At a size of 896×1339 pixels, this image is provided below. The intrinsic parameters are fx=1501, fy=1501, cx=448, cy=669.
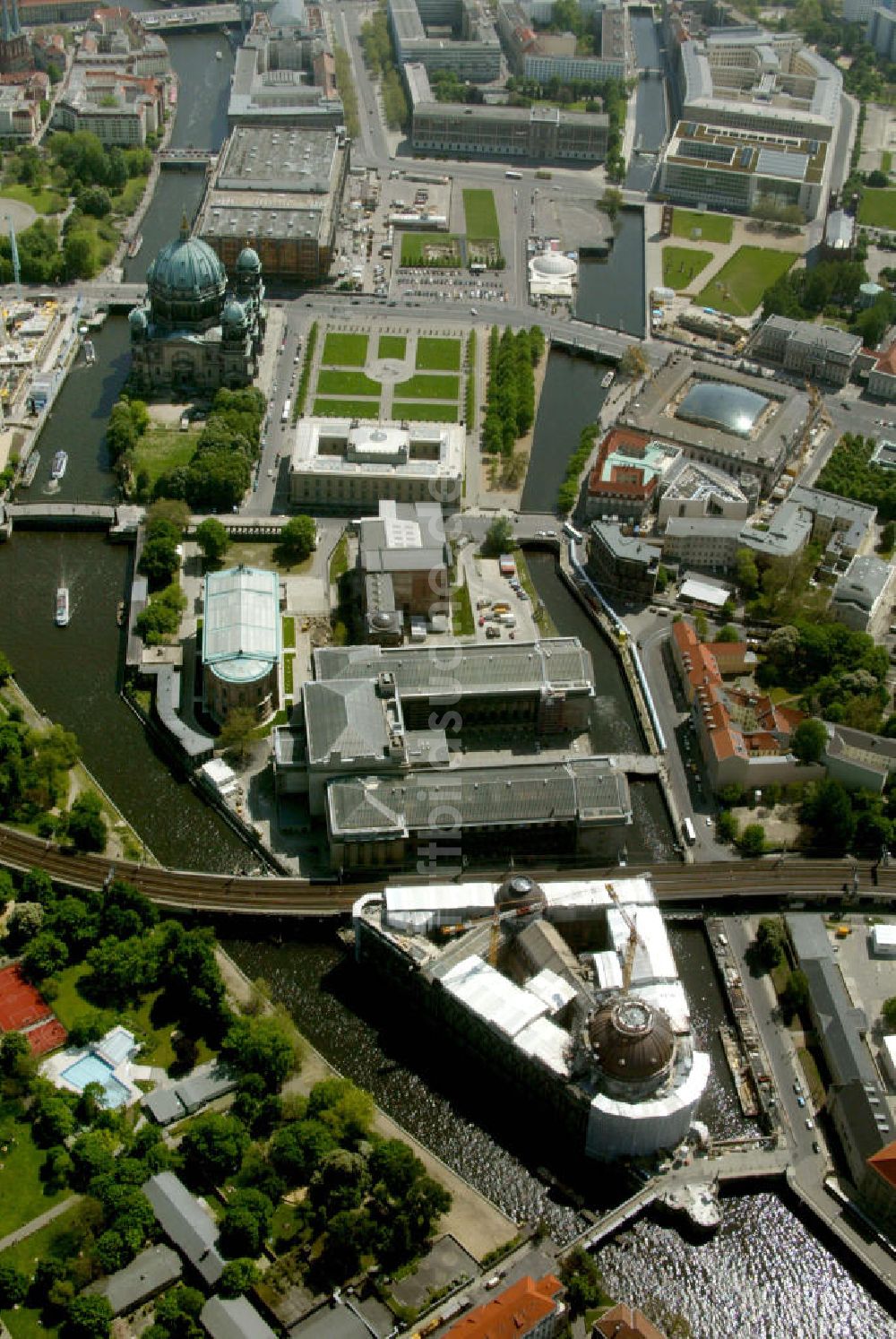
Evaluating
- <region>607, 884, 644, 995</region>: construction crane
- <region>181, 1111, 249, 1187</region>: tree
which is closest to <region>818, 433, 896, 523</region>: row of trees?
<region>607, 884, 644, 995</region>: construction crane

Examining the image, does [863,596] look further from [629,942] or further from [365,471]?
[629,942]

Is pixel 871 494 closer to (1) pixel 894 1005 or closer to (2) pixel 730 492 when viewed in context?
(2) pixel 730 492

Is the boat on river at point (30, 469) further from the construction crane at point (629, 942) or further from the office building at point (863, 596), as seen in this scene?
the construction crane at point (629, 942)

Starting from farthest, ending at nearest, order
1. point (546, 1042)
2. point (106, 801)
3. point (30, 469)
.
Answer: point (30, 469)
point (106, 801)
point (546, 1042)

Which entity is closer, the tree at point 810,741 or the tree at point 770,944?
the tree at point 770,944

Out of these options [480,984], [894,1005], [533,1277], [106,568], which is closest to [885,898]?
[894,1005]

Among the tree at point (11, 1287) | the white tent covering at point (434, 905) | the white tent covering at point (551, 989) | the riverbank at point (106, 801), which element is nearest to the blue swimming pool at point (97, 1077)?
the tree at point (11, 1287)

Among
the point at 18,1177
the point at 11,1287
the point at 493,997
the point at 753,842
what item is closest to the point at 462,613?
the point at 753,842
